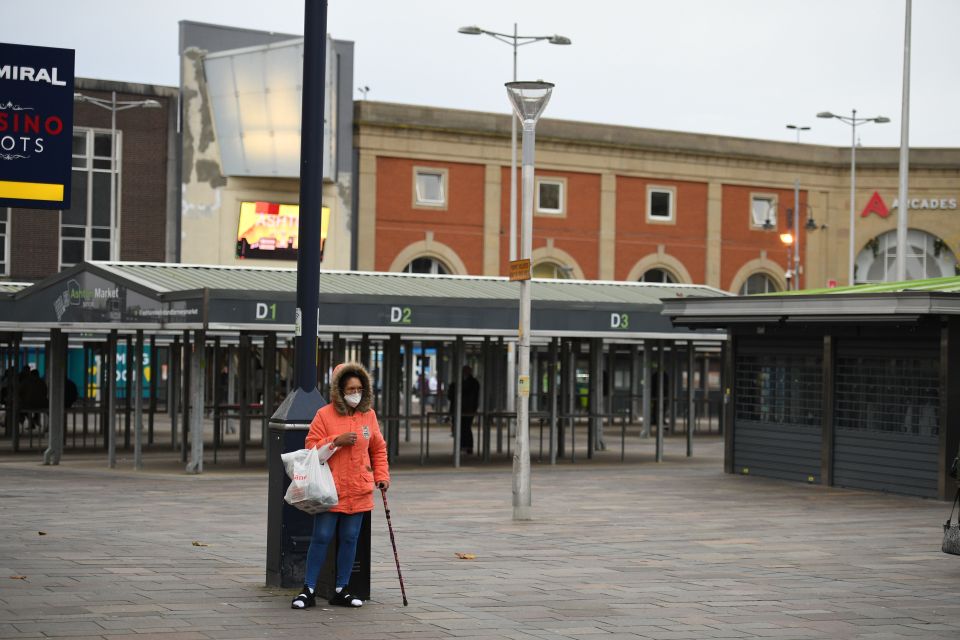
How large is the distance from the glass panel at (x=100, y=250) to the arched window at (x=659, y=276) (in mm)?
20203

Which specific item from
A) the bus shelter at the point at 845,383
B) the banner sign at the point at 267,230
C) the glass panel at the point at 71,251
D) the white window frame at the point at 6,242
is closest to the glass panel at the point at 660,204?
the banner sign at the point at 267,230

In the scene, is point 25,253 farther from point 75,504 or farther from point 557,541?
point 557,541

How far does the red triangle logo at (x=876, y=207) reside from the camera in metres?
59.9

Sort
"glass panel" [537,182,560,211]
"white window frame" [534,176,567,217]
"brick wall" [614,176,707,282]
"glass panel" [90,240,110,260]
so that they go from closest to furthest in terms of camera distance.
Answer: "glass panel" [90,240,110,260], "white window frame" [534,176,567,217], "glass panel" [537,182,560,211], "brick wall" [614,176,707,282]

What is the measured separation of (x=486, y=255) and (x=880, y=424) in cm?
3312

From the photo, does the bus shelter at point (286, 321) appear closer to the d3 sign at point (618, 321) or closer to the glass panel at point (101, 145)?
the d3 sign at point (618, 321)

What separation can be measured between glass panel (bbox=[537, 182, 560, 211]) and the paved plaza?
33286 millimetres

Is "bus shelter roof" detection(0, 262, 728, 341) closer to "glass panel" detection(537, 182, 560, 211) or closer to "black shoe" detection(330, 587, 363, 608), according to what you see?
"black shoe" detection(330, 587, 363, 608)

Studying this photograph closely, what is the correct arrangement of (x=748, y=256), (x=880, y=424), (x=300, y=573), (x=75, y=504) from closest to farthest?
(x=300, y=573) → (x=75, y=504) → (x=880, y=424) → (x=748, y=256)

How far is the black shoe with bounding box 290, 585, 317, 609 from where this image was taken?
10.2 meters

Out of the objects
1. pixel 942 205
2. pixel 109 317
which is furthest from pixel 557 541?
pixel 942 205

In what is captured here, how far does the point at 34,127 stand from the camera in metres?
10.6

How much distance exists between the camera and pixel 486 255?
5384 centimetres

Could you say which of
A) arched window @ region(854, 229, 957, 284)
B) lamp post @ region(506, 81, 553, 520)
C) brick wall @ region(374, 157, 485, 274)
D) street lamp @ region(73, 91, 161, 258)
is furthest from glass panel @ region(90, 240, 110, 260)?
lamp post @ region(506, 81, 553, 520)
